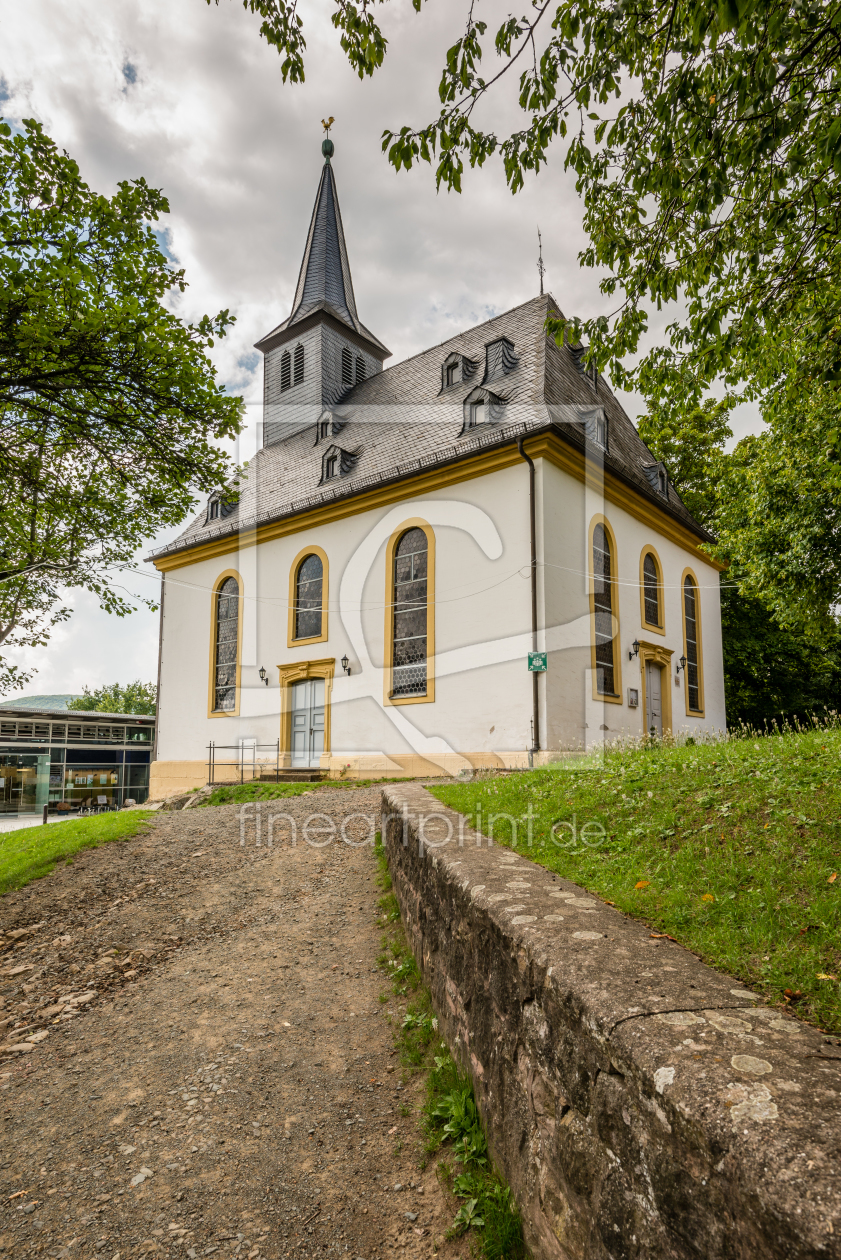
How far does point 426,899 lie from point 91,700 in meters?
85.6

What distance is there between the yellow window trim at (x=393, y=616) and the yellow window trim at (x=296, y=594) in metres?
2.08

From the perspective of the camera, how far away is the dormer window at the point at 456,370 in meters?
18.1

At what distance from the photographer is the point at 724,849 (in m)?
3.67

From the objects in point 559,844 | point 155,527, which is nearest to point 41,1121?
point 559,844

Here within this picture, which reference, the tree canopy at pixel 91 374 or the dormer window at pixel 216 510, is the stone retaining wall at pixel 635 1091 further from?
the dormer window at pixel 216 510

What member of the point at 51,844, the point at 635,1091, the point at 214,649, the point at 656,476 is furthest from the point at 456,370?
the point at 635,1091

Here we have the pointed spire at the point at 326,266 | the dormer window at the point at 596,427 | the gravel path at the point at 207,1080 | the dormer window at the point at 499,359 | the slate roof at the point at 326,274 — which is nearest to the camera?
the gravel path at the point at 207,1080

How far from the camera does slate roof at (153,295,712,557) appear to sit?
15844mm

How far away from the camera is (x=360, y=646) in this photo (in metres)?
17.3

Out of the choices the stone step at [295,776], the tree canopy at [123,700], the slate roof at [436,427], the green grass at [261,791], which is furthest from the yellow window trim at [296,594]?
the tree canopy at [123,700]

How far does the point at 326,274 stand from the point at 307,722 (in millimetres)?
16667

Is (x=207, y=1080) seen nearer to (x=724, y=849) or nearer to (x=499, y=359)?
(x=724, y=849)

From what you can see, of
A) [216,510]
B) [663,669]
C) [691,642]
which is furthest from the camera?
[216,510]

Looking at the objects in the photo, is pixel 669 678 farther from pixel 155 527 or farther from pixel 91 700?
pixel 91 700
